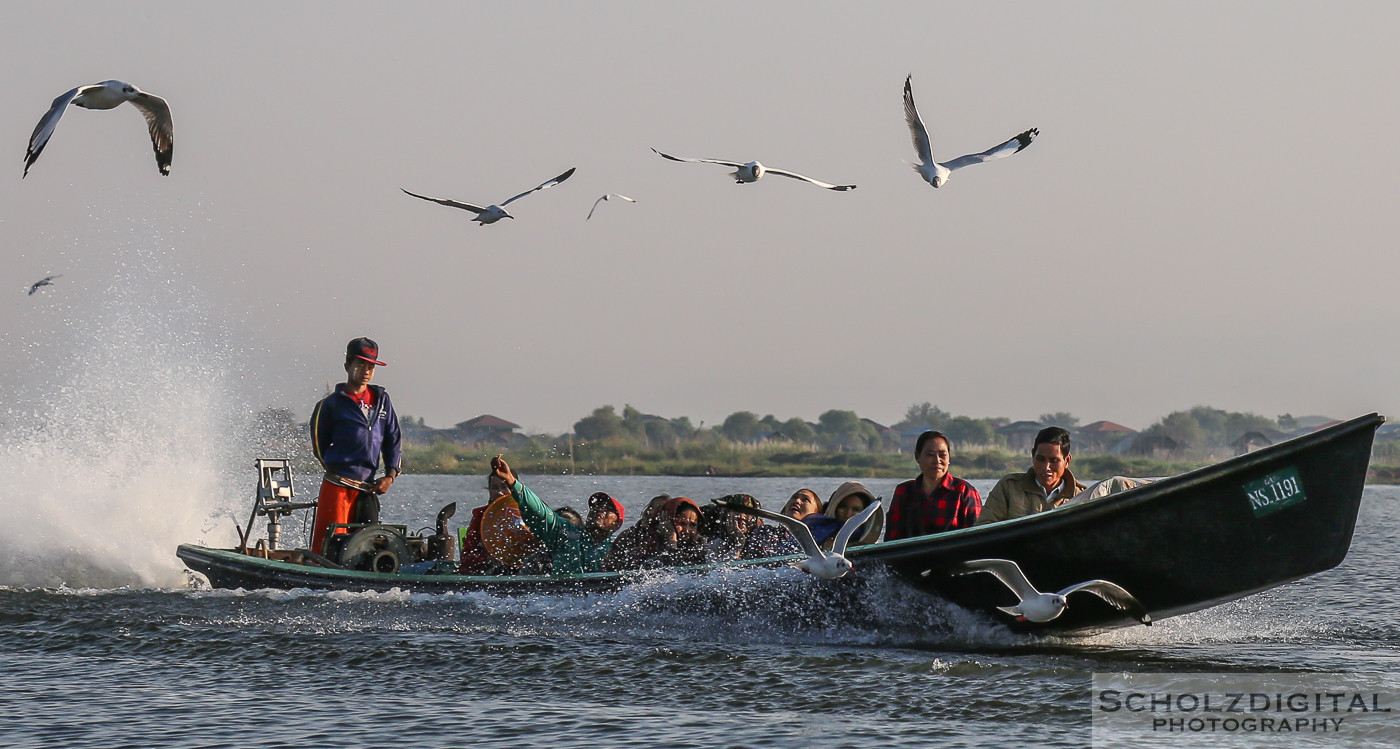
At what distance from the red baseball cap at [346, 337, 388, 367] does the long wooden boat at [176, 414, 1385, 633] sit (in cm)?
431

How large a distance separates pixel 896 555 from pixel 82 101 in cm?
734

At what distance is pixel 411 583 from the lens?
35.5ft

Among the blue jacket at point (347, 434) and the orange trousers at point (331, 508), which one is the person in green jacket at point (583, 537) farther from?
the orange trousers at point (331, 508)

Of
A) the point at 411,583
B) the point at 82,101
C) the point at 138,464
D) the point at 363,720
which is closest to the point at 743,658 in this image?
the point at 363,720

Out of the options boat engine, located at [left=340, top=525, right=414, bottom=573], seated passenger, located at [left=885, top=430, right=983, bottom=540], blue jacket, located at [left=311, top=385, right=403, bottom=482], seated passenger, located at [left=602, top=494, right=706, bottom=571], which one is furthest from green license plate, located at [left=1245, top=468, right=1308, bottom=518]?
blue jacket, located at [left=311, top=385, right=403, bottom=482]

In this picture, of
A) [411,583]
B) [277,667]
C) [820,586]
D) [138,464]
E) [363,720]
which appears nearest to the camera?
[363,720]

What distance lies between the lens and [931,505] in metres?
9.10

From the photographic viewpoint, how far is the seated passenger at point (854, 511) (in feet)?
30.0

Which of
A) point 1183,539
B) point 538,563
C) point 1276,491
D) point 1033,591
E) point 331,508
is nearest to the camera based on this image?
point 1033,591

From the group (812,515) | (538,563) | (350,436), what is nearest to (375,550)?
(350,436)

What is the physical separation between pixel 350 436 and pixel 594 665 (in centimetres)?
382

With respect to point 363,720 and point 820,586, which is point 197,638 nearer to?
point 363,720

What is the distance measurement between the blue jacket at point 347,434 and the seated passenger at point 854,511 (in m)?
4.27

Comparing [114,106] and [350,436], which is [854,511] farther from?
[114,106]
